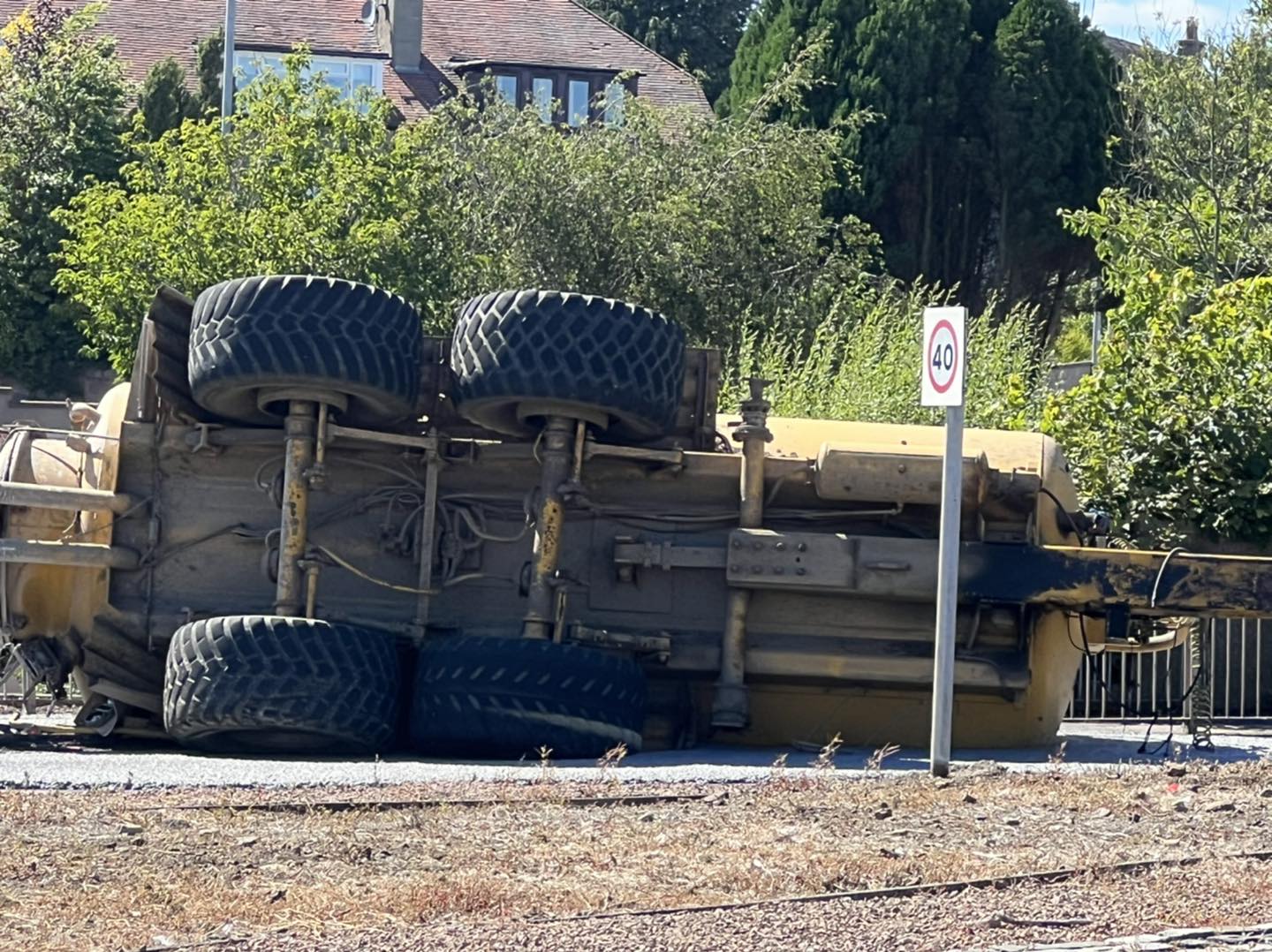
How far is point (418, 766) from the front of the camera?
9.45m

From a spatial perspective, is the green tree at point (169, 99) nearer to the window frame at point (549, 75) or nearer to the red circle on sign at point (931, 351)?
the window frame at point (549, 75)

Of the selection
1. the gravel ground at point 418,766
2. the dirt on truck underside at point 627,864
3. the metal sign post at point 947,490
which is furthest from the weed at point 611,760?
the metal sign post at point 947,490

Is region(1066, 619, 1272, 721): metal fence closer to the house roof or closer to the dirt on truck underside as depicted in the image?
the dirt on truck underside

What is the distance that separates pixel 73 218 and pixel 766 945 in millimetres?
25877

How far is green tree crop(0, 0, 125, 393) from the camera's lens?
35.8 meters

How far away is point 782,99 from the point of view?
3641cm

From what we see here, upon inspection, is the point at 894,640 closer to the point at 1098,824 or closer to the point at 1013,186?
the point at 1098,824

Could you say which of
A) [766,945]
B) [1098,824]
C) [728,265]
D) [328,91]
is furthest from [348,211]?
[766,945]

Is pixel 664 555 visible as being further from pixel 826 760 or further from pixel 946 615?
pixel 946 615

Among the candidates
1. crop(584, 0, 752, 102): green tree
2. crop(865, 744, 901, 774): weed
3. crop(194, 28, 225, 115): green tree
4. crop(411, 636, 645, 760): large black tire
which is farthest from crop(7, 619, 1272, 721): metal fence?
crop(584, 0, 752, 102): green tree

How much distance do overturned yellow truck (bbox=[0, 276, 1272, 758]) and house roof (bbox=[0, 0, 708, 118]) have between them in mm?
35892

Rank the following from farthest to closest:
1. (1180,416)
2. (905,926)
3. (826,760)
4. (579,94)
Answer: (579,94), (1180,416), (826,760), (905,926)

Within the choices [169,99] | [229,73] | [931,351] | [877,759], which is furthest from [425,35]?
[877,759]

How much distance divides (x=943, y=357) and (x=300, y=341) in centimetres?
296
